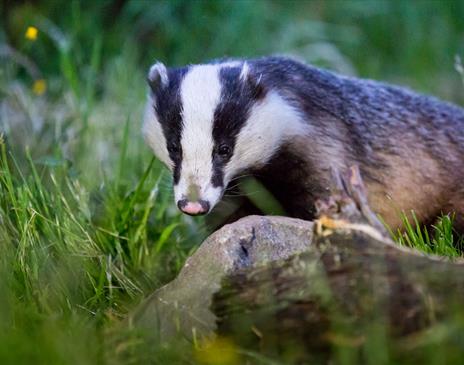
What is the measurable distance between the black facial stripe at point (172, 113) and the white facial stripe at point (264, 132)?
Answer: 0.22 m

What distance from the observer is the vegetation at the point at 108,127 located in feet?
10.8

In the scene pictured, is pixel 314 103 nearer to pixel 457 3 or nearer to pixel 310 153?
pixel 310 153

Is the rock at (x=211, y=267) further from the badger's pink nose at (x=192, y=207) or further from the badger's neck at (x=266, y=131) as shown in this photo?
the badger's neck at (x=266, y=131)

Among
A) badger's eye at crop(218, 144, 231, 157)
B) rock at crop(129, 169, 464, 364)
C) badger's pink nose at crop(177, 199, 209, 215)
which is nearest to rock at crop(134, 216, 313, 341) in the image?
rock at crop(129, 169, 464, 364)

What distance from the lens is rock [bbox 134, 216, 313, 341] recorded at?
2.85 m

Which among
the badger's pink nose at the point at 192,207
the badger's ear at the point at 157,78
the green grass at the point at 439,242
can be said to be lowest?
the green grass at the point at 439,242

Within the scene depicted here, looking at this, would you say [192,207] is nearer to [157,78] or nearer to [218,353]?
[157,78]

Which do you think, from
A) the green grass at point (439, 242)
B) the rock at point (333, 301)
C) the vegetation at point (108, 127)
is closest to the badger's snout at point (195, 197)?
the vegetation at point (108, 127)

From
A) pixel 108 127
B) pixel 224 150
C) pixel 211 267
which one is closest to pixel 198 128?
pixel 224 150

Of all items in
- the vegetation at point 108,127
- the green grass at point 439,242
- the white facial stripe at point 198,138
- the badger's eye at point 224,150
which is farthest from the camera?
the badger's eye at point 224,150

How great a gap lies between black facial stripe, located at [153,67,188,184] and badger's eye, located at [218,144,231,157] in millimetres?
167

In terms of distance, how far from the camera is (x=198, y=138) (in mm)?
3840

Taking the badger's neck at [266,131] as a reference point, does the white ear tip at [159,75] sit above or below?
above

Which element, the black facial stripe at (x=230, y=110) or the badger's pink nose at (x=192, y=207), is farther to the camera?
the black facial stripe at (x=230, y=110)
